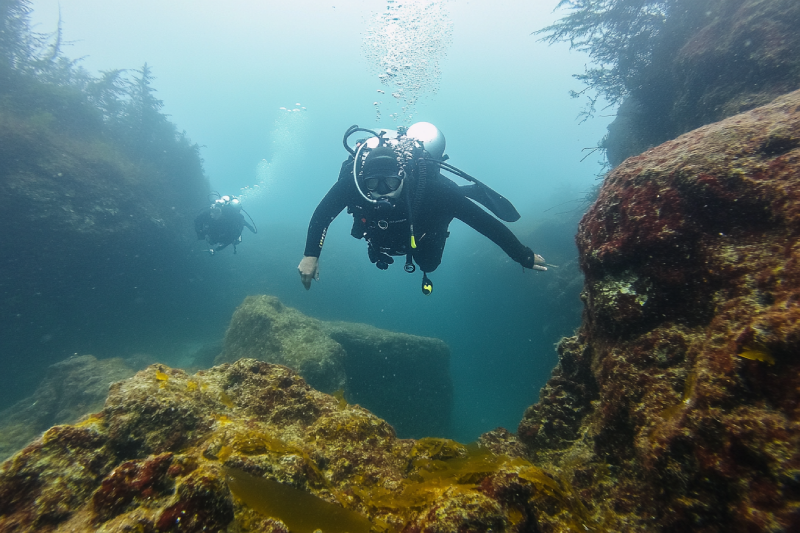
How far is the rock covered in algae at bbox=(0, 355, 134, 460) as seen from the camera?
822cm

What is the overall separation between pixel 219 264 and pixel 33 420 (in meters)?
10.3

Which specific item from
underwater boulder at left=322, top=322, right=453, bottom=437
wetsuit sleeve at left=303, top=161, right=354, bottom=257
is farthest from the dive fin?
underwater boulder at left=322, top=322, right=453, bottom=437

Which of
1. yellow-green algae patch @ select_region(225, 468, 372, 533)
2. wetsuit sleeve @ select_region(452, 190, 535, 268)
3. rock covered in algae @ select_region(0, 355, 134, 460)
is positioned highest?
wetsuit sleeve @ select_region(452, 190, 535, 268)

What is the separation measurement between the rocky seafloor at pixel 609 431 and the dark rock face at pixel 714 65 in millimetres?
3828

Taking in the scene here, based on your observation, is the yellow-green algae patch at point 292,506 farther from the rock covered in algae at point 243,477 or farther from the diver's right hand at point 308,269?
the diver's right hand at point 308,269

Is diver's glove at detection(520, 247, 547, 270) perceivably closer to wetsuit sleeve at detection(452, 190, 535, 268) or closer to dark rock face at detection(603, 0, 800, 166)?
wetsuit sleeve at detection(452, 190, 535, 268)

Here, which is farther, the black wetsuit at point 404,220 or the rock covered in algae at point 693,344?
the black wetsuit at point 404,220

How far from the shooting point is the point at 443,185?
15.2 ft

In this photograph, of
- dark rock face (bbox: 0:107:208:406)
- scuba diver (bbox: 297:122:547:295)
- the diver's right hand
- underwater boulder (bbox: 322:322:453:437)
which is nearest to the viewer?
A: the diver's right hand

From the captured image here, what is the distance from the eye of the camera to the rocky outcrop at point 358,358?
7.79 meters

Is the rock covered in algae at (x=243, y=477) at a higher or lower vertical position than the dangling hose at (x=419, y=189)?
lower

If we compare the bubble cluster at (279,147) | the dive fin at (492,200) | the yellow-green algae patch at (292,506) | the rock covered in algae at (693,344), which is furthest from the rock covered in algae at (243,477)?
the bubble cluster at (279,147)

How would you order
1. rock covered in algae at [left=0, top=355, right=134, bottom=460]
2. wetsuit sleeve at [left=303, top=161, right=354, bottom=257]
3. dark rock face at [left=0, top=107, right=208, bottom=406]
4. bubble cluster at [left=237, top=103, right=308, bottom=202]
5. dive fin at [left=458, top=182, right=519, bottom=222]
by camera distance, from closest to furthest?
1. wetsuit sleeve at [left=303, top=161, right=354, bottom=257]
2. dive fin at [left=458, top=182, right=519, bottom=222]
3. rock covered in algae at [left=0, top=355, right=134, bottom=460]
4. dark rock face at [left=0, top=107, right=208, bottom=406]
5. bubble cluster at [left=237, top=103, right=308, bottom=202]

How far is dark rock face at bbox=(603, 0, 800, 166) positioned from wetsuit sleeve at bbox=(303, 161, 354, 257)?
6.64 meters
